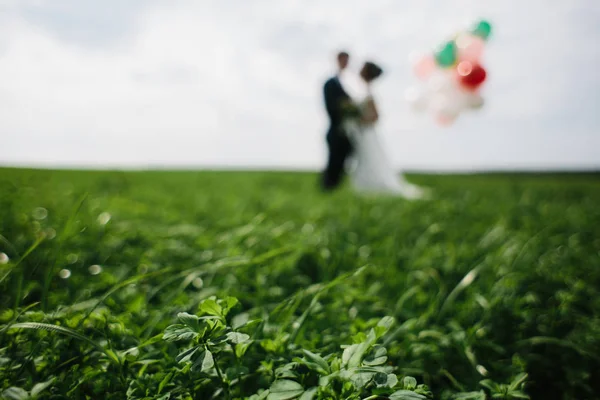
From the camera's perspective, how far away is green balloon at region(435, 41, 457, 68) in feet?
9.77

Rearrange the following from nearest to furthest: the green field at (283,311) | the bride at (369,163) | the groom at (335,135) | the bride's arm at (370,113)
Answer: the green field at (283,311)
the groom at (335,135)
the bride's arm at (370,113)
the bride at (369,163)

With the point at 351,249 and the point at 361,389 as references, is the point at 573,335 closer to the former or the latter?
the point at 351,249

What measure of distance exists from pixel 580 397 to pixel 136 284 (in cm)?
167

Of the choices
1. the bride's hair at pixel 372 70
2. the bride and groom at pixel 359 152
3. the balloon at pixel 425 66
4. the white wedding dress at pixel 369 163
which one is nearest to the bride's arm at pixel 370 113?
the bride and groom at pixel 359 152

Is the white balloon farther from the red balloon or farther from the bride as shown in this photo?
the bride

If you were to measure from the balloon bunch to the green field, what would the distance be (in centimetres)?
90

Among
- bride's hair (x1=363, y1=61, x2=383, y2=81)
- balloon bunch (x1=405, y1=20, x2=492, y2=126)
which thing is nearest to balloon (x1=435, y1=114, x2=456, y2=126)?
balloon bunch (x1=405, y1=20, x2=492, y2=126)

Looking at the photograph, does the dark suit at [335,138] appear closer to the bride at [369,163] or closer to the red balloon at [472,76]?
the bride at [369,163]

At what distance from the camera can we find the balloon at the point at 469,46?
9.36 ft

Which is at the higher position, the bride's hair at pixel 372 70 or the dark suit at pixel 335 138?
the bride's hair at pixel 372 70

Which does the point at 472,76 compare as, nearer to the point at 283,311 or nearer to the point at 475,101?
the point at 475,101

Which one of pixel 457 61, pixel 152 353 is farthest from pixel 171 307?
pixel 457 61

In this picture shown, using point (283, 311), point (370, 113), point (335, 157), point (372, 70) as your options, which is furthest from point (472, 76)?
point (335, 157)

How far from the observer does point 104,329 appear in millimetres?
1050
